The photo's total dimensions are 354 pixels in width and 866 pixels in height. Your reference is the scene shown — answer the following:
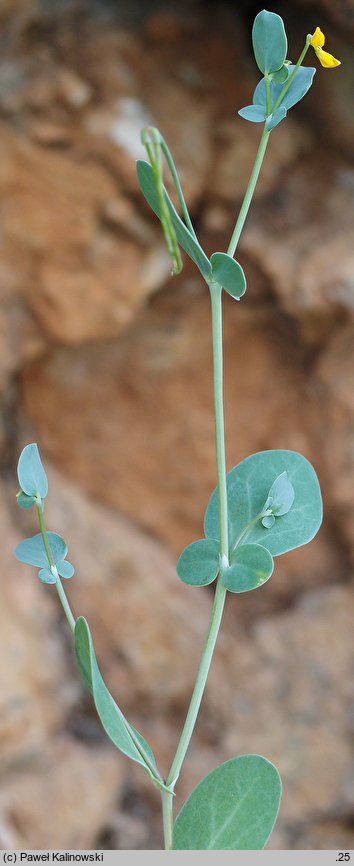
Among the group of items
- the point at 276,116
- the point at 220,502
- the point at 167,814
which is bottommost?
the point at 167,814

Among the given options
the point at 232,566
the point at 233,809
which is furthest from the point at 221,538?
the point at 233,809

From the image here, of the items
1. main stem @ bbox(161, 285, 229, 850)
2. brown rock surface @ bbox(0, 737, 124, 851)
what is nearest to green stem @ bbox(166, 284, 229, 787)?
main stem @ bbox(161, 285, 229, 850)

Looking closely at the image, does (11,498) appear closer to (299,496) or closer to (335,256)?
(335,256)

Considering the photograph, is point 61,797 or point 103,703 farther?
point 61,797

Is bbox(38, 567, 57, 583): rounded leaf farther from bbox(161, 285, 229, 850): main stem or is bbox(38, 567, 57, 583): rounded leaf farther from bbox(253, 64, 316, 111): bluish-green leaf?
bbox(253, 64, 316, 111): bluish-green leaf

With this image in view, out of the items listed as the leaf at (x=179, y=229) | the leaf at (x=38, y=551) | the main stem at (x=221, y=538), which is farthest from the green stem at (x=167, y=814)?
the leaf at (x=179, y=229)

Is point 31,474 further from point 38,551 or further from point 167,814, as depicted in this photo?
point 167,814

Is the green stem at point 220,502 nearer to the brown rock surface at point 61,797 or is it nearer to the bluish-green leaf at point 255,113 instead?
the bluish-green leaf at point 255,113
